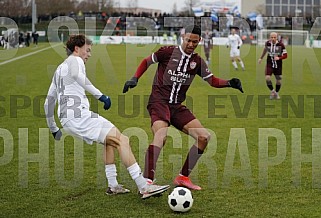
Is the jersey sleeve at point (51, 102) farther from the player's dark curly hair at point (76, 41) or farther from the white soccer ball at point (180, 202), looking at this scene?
the white soccer ball at point (180, 202)

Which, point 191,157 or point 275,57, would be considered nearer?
point 191,157

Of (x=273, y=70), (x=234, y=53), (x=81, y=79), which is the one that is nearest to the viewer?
(x=81, y=79)

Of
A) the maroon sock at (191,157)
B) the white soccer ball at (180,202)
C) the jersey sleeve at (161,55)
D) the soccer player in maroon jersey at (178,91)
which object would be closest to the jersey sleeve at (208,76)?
the soccer player in maroon jersey at (178,91)

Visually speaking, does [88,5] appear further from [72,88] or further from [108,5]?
[72,88]

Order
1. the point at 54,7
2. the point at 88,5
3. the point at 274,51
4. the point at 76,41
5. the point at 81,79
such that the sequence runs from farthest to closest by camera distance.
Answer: the point at 88,5
the point at 54,7
the point at 274,51
the point at 76,41
the point at 81,79

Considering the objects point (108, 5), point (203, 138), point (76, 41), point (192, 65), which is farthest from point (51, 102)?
point (108, 5)

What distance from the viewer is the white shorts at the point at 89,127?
6.73 meters

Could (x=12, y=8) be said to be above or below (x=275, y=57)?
above

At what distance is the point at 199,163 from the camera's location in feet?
29.2

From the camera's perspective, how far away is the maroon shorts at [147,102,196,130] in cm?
727

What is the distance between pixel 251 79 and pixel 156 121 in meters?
16.4

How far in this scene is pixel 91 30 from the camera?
51688 millimetres

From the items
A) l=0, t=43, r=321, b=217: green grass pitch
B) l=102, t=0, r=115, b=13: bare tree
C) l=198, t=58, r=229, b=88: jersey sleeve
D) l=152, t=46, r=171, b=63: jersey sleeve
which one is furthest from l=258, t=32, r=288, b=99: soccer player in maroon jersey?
l=102, t=0, r=115, b=13: bare tree

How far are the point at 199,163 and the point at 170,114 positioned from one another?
172 cm
